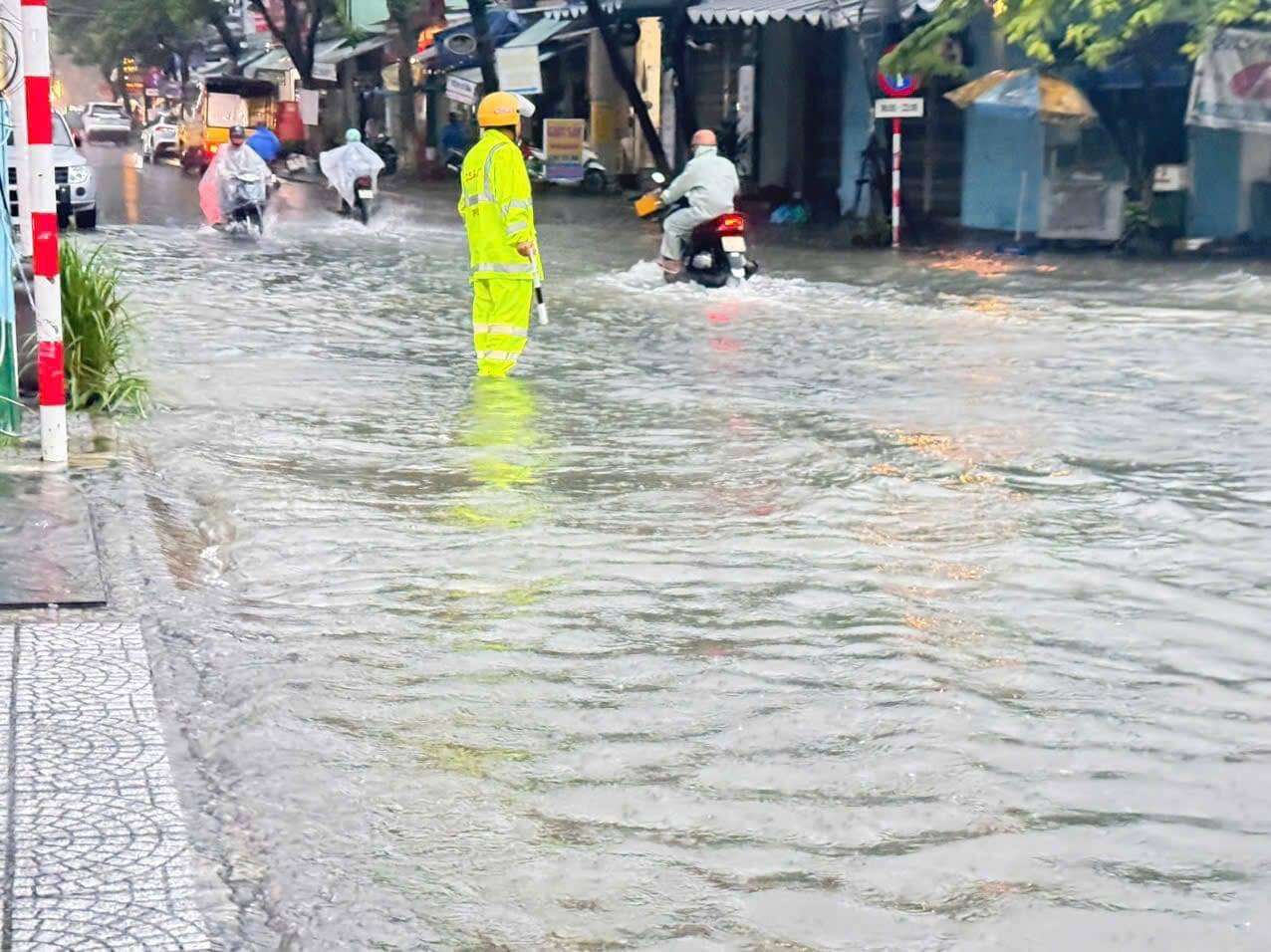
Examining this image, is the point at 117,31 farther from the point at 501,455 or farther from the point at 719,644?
the point at 719,644

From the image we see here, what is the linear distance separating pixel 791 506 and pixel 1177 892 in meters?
4.09

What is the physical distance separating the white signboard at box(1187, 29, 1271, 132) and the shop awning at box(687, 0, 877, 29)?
4427mm

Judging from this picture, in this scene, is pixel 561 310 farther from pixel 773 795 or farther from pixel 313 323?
pixel 773 795

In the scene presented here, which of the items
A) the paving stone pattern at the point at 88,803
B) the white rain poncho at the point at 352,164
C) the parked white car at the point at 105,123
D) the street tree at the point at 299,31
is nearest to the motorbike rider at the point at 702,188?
the white rain poncho at the point at 352,164

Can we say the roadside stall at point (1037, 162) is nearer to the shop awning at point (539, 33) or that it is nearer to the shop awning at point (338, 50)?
the shop awning at point (539, 33)

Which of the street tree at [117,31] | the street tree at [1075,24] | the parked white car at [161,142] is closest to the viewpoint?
the street tree at [1075,24]

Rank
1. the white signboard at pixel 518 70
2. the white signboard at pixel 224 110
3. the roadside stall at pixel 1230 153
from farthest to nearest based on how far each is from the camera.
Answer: the white signboard at pixel 224 110 < the white signboard at pixel 518 70 < the roadside stall at pixel 1230 153

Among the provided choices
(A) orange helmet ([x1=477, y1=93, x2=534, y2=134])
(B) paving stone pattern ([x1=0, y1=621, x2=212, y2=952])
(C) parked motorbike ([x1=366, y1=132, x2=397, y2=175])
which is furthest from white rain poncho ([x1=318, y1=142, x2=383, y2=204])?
(B) paving stone pattern ([x1=0, y1=621, x2=212, y2=952])

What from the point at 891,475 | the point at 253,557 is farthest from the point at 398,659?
the point at 891,475

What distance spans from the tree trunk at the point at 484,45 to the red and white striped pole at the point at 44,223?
1018 inches

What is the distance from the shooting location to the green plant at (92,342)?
9.37 m

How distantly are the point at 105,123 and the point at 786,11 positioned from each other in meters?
58.6

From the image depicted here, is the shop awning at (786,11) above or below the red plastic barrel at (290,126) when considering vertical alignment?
above

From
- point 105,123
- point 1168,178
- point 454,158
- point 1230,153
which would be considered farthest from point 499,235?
point 105,123
